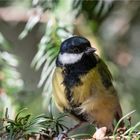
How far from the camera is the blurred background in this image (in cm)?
200

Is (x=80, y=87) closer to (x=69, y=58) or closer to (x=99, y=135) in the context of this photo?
(x=69, y=58)

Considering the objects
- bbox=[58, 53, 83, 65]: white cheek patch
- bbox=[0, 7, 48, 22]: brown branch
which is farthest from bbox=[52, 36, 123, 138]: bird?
bbox=[0, 7, 48, 22]: brown branch

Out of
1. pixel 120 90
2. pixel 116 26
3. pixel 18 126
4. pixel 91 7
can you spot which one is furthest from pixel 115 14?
pixel 18 126

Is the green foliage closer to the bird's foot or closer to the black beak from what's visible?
the bird's foot

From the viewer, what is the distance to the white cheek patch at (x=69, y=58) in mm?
2000

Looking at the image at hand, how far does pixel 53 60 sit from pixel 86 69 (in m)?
0.13

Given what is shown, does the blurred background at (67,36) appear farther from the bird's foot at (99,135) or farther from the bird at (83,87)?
the bird's foot at (99,135)

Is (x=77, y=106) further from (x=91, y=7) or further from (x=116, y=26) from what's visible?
(x=116, y=26)

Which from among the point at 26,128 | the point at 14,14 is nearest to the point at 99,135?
the point at 26,128

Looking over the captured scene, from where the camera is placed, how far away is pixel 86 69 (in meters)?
2.09

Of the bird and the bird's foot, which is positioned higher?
the bird

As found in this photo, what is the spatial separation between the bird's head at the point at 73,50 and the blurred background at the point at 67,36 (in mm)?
54

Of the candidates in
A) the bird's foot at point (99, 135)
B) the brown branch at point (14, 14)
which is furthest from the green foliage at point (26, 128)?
the brown branch at point (14, 14)

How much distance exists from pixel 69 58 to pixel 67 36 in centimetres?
9
